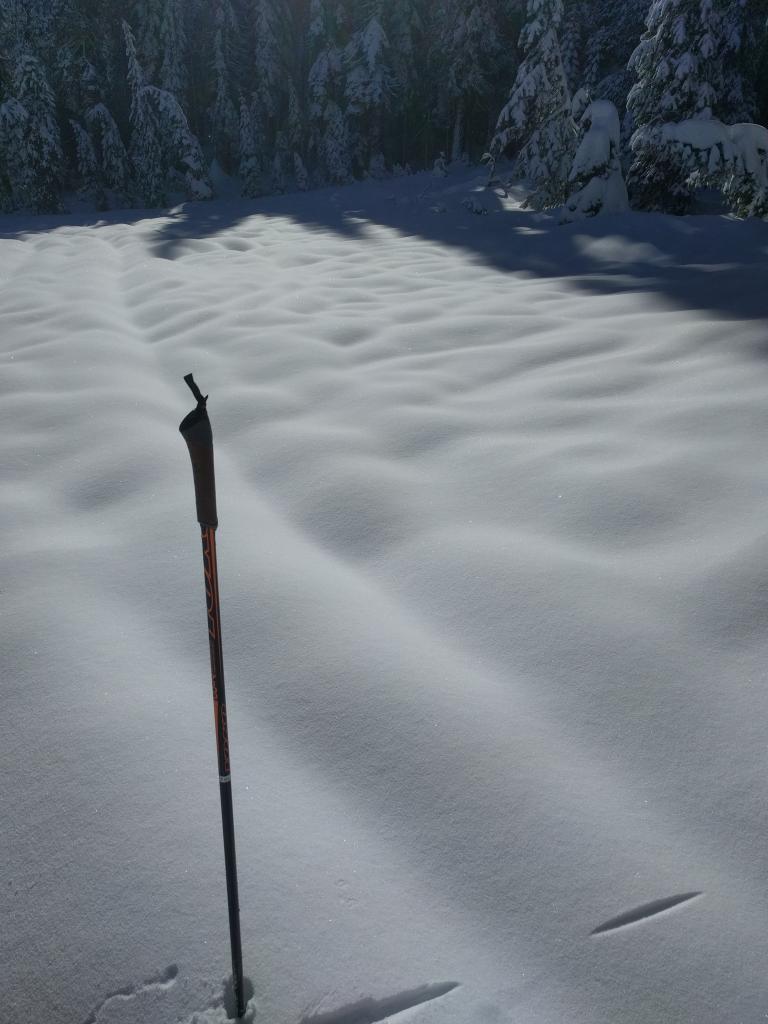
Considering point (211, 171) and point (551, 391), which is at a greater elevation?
point (211, 171)

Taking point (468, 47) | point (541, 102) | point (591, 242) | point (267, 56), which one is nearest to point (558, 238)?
point (591, 242)

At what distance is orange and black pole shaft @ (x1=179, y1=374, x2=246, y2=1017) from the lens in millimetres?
1137

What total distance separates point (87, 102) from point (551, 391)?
29.4 meters

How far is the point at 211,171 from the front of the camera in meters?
34.3

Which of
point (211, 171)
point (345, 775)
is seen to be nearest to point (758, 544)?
point (345, 775)

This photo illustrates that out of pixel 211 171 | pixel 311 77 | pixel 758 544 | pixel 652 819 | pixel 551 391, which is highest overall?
pixel 311 77

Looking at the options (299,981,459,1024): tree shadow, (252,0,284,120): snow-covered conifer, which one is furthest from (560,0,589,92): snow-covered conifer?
(299,981,459,1024): tree shadow

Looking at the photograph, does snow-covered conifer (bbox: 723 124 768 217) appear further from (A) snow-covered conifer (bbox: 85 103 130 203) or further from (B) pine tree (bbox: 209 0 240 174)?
(B) pine tree (bbox: 209 0 240 174)

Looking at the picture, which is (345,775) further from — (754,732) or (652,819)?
(754,732)

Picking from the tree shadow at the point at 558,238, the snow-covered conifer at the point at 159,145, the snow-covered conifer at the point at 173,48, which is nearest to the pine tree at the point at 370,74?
the snow-covered conifer at the point at 173,48

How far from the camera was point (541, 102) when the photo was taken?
17.3 meters

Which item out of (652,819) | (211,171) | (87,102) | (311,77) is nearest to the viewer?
(652,819)

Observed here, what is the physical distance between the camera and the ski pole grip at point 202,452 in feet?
3.67

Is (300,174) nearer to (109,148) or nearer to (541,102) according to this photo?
(109,148)
